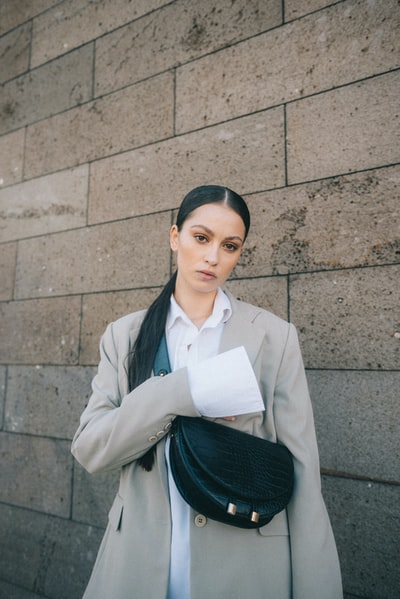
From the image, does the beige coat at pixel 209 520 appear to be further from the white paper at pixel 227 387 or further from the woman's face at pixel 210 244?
the woman's face at pixel 210 244

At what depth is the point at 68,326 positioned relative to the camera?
149 inches

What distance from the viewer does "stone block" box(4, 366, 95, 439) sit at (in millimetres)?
3627

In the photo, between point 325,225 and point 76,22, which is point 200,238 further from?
point 76,22

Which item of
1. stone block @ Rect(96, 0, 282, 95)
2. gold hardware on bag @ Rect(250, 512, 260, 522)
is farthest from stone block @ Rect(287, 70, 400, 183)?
gold hardware on bag @ Rect(250, 512, 260, 522)

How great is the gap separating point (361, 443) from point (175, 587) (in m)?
1.31

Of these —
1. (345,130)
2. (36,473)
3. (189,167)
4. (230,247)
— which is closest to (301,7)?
(345,130)

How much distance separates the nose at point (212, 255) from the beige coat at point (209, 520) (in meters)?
0.36

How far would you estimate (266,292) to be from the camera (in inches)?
116

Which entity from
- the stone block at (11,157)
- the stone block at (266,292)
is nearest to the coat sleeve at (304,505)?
the stone block at (266,292)

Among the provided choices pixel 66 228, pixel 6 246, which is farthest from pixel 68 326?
pixel 6 246

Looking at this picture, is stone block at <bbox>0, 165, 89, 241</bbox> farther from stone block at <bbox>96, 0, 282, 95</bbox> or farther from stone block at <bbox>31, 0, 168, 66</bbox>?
stone block at <bbox>31, 0, 168, 66</bbox>

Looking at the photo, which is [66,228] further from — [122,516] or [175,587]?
[175,587]

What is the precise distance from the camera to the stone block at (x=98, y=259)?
3.43m

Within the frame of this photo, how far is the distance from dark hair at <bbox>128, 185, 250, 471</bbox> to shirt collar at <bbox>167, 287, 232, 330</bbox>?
0.04m
